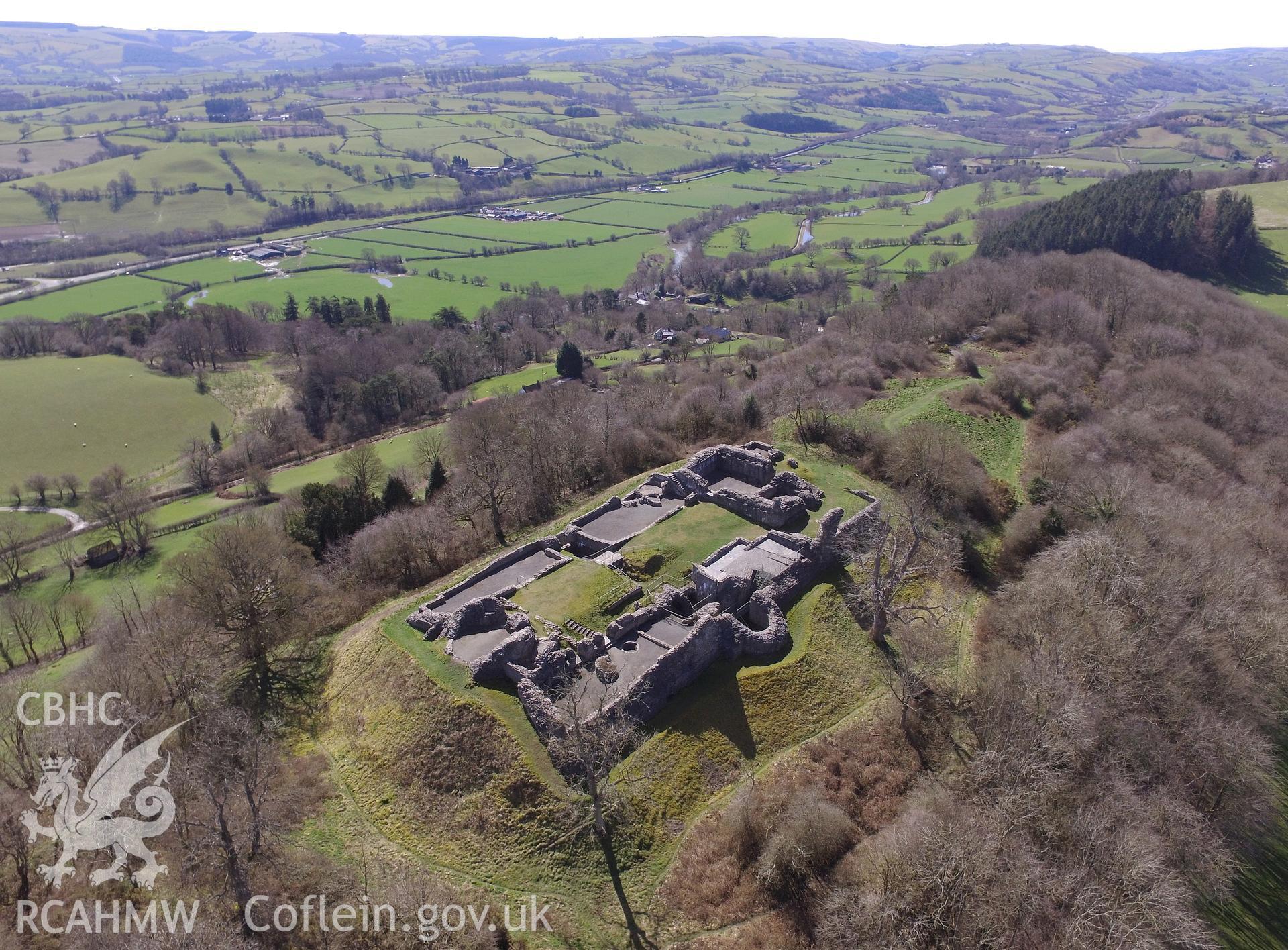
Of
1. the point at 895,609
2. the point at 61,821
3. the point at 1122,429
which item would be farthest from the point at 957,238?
the point at 61,821

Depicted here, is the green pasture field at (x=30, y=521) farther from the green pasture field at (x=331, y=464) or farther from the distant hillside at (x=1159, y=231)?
the distant hillside at (x=1159, y=231)

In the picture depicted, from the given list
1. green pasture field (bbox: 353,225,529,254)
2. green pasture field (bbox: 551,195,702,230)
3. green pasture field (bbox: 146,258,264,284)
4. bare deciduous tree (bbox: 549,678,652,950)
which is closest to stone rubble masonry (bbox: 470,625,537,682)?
bare deciduous tree (bbox: 549,678,652,950)

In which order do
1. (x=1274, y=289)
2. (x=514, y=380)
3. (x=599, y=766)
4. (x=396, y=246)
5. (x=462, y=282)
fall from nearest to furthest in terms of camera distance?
1. (x=599, y=766)
2. (x=514, y=380)
3. (x=1274, y=289)
4. (x=462, y=282)
5. (x=396, y=246)

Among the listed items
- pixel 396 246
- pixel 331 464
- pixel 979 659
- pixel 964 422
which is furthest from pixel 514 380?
pixel 396 246

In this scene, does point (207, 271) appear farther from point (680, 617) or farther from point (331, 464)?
point (680, 617)

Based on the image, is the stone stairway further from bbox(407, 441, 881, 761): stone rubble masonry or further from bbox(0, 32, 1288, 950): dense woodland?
bbox(0, 32, 1288, 950): dense woodland

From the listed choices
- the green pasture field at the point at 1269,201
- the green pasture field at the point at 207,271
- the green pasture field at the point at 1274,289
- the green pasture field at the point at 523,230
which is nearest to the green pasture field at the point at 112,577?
the green pasture field at the point at 207,271
